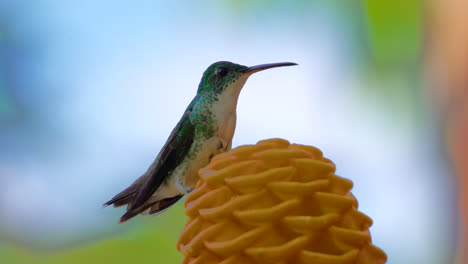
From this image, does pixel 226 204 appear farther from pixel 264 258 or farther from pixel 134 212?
pixel 134 212

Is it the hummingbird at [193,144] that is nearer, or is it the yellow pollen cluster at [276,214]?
the yellow pollen cluster at [276,214]

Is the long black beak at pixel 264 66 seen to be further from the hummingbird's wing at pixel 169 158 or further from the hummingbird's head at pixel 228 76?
the hummingbird's wing at pixel 169 158

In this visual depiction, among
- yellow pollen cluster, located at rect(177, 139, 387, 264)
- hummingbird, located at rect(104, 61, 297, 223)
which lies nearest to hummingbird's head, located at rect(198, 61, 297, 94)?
hummingbird, located at rect(104, 61, 297, 223)

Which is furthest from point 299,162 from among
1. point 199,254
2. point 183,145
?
point 183,145

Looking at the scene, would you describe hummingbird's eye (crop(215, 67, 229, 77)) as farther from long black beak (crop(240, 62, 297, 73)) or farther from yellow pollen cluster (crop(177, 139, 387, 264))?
yellow pollen cluster (crop(177, 139, 387, 264))

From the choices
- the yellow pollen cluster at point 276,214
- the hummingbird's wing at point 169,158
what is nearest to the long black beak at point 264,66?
the hummingbird's wing at point 169,158

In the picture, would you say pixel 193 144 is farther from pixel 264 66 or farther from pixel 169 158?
pixel 264 66

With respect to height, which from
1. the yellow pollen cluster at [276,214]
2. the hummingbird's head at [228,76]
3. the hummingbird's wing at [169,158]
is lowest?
the yellow pollen cluster at [276,214]
